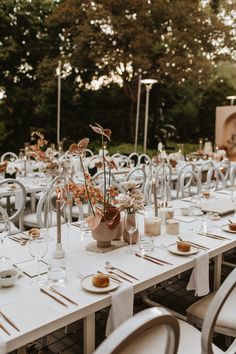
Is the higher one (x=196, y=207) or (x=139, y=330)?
(x=139, y=330)

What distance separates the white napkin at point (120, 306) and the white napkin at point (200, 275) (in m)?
0.49

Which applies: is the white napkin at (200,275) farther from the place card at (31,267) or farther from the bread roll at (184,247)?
the place card at (31,267)

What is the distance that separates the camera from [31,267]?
178 centimetres

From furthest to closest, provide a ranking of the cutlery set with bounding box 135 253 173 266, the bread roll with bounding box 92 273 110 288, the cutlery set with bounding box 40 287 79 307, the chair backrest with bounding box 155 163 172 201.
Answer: the chair backrest with bounding box 155 163 172 201 → the cutlery set with bounding box 135 253 173 266 → the bread roll with bounding box 92 273 110 288 → the cutlery set with bounding box 40 287 79 307

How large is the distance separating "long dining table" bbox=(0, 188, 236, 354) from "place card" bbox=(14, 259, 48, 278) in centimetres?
2

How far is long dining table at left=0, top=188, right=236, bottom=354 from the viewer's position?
132 cm

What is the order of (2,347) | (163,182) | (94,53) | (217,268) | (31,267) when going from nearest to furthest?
(2,347) → (31,267) → (217,268) → (163,182) → (94,53)

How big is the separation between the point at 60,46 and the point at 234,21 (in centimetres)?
589

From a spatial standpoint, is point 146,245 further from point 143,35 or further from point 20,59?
point 20,59

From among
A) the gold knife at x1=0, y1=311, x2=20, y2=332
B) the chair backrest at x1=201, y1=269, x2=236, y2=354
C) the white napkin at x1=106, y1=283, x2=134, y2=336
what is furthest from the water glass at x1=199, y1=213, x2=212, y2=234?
the gold knife at x1=0, y1=311, x2=20, y2=332

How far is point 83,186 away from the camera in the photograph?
1.98m

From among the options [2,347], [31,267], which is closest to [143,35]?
[31,267]

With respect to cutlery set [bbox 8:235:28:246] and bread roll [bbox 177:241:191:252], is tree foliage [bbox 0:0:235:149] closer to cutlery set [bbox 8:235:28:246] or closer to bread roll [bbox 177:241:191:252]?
cutlery set [bbox 8:235:28:246]

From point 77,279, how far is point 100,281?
145 mm
